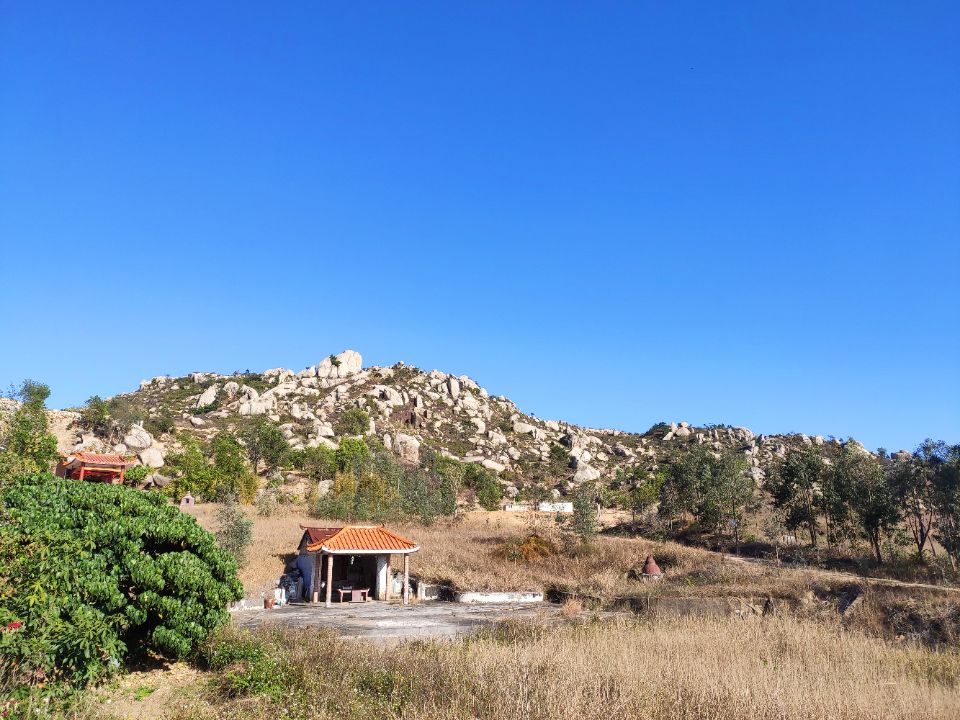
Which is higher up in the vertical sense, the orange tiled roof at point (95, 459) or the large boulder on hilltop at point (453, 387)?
the large boulder on hilltop at point (453, 387)

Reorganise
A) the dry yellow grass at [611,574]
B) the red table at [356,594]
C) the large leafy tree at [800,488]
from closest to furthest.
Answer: the dry yellow grass at [611,574] < the red table at [356,594] < the large leafy tree at [800,488]

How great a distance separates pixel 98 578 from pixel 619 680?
25.3ft

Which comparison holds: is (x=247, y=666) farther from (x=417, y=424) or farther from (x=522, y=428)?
(x=522, y=428)

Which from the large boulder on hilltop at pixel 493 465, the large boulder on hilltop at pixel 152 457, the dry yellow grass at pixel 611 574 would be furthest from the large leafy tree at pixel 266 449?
the large boulder on hilltop at pixel 493 465

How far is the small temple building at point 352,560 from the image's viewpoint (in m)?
24.6

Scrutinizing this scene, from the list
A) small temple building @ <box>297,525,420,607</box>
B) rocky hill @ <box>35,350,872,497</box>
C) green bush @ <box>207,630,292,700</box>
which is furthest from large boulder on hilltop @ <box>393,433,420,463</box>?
green bush @ <box>207,630,292,700</box>

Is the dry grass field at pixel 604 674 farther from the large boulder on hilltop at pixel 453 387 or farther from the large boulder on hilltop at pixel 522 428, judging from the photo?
the large boulder on hilltop at pixel 453 387

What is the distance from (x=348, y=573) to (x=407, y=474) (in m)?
25.0

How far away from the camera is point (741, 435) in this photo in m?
100

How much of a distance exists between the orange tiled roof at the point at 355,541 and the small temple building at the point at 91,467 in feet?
55.6

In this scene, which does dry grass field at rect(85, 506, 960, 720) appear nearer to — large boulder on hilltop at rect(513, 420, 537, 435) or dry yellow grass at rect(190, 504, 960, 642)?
dry yellow grass at rect(190, 504, 960, 642)

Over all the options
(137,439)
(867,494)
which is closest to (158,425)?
(137,439)

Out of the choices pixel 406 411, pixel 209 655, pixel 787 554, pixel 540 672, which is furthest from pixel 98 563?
pixel 406 411

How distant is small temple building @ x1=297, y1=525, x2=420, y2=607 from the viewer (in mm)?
24594
